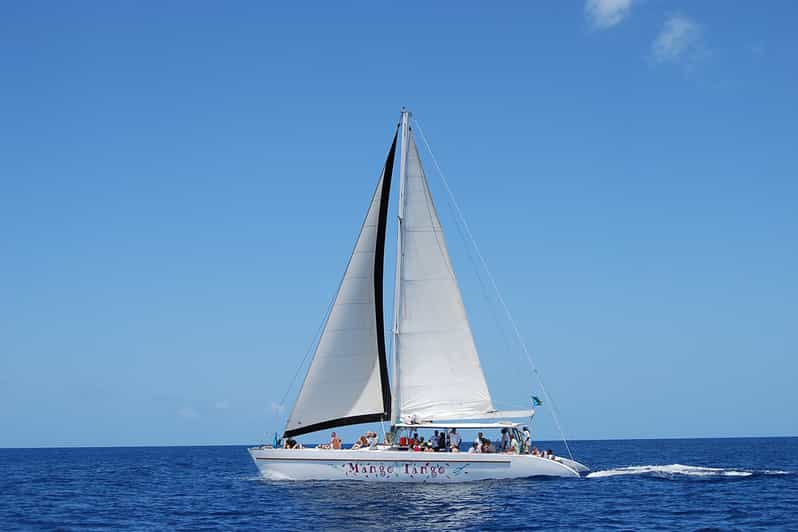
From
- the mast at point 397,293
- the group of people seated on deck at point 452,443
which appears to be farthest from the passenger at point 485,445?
the mast at point 397,293

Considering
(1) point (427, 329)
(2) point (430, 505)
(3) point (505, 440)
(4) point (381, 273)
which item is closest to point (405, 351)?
(1) point (427, 329)

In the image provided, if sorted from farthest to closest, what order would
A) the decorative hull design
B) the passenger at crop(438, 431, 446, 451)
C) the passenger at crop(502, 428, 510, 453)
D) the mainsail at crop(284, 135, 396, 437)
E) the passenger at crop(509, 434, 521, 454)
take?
the mainsail at crop(284, 135, 396, 437)
the passenger at crop(502, 428, 510, 453)
the passenger at crop(438, 431, 446, 451)
the passenger at crop(509, 434, 521, 454)
the decorative hull design

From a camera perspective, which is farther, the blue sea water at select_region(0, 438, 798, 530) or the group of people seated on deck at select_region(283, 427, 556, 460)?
the group of people seated on deck at select_region(283, 427, 556, 460)

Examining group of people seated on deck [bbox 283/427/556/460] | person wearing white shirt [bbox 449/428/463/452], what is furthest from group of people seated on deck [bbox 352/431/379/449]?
person wearing white shirt [bbox 449/428/463/452]

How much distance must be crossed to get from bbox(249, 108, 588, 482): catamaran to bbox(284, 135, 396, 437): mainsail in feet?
0.13

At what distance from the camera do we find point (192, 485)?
40.5 metres

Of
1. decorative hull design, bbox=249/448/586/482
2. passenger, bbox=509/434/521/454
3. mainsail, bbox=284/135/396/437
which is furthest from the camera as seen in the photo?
mainsail, bbox=284/135/396/437

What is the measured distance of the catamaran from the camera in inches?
1299

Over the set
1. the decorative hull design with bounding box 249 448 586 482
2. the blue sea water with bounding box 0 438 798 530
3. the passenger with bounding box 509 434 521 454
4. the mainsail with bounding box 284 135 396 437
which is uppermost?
the mainsail with bounding box 284 135 396 437

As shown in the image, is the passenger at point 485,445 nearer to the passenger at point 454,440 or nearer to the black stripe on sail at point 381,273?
the passenger at point 454,440

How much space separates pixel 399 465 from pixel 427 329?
5507 mm

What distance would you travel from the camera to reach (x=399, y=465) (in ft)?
101

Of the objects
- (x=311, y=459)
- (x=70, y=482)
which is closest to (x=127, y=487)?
(x=70, y=482)

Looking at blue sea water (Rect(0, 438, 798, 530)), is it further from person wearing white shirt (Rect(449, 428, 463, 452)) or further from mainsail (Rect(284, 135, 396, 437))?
mainsail (Rect(284, 135, 396, 437))
